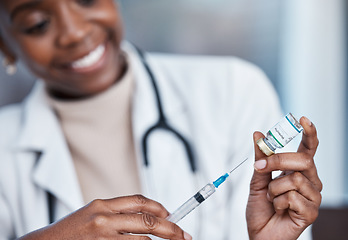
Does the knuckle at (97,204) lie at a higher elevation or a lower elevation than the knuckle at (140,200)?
higher

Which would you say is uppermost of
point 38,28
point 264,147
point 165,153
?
point 38,28

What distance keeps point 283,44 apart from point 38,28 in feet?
4.32

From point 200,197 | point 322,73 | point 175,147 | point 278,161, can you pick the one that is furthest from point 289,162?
point 322,73

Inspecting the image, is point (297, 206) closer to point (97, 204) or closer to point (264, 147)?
point (264, 147)

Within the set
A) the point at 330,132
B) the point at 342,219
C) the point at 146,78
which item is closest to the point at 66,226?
the point at 146,78

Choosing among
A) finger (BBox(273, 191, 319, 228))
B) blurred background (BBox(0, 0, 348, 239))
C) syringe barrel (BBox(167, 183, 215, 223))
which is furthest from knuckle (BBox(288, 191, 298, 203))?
blurred background (BBox(0, 0, 348, 239))

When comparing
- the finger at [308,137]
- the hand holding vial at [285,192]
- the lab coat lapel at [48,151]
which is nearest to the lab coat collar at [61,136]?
the lab coat lapel at [48,151]

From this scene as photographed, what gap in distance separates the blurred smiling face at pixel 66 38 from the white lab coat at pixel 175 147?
0.13 meters

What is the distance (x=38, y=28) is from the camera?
108 cm

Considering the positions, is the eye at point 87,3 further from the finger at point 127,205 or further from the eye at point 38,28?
the finger at point 127,205

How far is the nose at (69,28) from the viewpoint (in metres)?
1.04

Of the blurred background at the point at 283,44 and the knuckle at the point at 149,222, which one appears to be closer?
the knuckle at the point at 149,222

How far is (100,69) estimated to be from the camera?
1135 millimetres

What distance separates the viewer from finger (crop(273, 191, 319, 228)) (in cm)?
69
